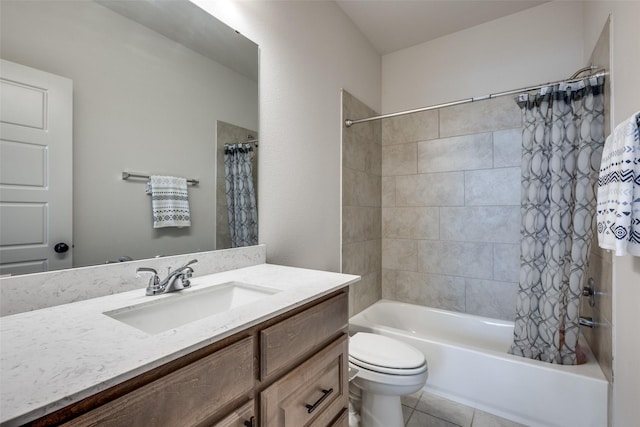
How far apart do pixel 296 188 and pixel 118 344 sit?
1256mm

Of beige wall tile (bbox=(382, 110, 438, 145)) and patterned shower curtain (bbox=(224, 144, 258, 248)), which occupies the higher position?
beige wall tile (bbox=(382, 110, 438, 145))

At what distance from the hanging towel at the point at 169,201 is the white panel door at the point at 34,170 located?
25 cm

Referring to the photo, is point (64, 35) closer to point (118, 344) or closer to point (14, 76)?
point (14, 76)

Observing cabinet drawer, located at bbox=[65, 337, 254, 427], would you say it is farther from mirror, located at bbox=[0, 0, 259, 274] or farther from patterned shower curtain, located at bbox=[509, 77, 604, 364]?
patterned shower curtain, located at bbox=[509, 77, 604, 364]

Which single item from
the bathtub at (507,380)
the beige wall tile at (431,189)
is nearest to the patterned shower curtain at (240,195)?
the bathtub at (507,380)

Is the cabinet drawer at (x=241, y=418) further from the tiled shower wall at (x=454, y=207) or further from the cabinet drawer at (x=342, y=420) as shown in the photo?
the tiled shower wall at (x=454, y=207)

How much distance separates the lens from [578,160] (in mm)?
1619

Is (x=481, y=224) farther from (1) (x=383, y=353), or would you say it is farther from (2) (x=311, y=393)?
(2) (x=311, y=393)

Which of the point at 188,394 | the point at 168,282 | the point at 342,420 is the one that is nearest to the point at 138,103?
the point at 168,282

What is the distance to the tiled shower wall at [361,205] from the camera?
221cm

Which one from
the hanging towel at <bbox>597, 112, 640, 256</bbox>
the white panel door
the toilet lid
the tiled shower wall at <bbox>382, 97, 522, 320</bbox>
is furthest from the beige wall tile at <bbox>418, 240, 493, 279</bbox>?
the white panel door

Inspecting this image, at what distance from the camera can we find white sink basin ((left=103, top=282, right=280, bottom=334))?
84cm

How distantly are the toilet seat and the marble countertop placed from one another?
0.77 metres

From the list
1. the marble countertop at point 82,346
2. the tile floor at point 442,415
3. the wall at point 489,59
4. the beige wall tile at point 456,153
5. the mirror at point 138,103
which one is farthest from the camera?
the beige wall tile at point 456,153
